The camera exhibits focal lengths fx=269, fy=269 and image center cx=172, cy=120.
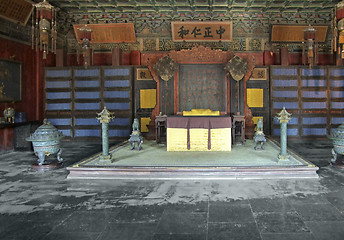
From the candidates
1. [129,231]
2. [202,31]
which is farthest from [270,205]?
[202,31]

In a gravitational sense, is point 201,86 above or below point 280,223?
above

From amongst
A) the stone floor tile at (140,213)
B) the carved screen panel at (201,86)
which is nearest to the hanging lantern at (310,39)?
the carved screen panel at (201,86)

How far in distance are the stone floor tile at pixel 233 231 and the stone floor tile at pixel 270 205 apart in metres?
0.46

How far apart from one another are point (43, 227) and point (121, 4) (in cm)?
638

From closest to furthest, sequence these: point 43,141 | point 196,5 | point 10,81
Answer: point 43,141 → point 10,81 → point 196,5

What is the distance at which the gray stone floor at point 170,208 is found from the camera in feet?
8.39

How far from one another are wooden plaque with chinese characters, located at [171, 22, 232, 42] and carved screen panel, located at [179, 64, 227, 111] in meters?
0.94

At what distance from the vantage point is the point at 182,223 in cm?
274

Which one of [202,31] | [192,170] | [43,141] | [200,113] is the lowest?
[192,170]

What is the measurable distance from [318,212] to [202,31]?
6.49 metres

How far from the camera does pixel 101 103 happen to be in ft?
27.8

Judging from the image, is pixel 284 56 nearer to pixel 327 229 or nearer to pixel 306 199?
pixel 306 199

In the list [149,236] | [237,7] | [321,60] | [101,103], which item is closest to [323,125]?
[321,60]

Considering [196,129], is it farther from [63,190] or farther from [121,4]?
[121,4]
